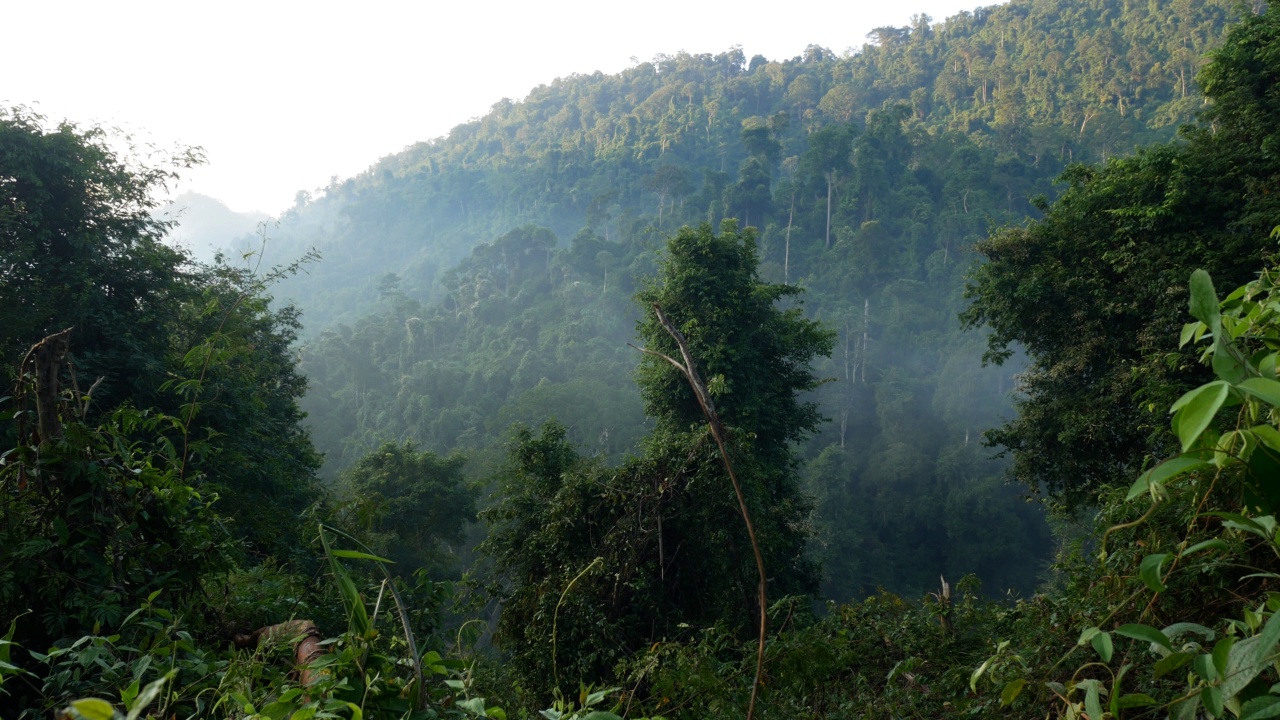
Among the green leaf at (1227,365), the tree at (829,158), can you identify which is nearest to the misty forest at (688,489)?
the green leaf at (1227,365)

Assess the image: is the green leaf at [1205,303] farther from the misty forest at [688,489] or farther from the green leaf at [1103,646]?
the green leaf at [1103,646]

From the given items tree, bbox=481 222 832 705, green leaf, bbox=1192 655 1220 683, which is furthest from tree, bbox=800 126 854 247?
green leaf, bbox=1192 655 1220 683

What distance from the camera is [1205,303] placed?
60 cm

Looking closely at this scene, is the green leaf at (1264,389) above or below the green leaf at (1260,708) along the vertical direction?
above

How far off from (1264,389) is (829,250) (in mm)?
33866

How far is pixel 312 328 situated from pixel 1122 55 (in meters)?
47.8

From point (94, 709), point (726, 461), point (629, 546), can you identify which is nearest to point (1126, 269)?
point (629, 546)

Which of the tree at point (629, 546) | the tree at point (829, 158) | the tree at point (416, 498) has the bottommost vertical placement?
the tree at point (416, 498)

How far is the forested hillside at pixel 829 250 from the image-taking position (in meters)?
22.9

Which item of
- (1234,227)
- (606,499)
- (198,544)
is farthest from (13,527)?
(1234,227)

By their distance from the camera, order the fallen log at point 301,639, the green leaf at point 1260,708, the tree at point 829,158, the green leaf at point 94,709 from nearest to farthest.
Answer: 1. the green leaf at point 94,709
2. the green leaf at point 1260,708
3. the fallen log at point 301,639
4. the tree at point 829,158

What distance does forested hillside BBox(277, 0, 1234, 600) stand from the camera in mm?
22922

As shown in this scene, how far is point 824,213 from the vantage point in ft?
115

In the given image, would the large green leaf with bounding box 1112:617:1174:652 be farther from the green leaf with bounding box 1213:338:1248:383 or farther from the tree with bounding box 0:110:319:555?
the tree with bounding box 0:110:319:555
